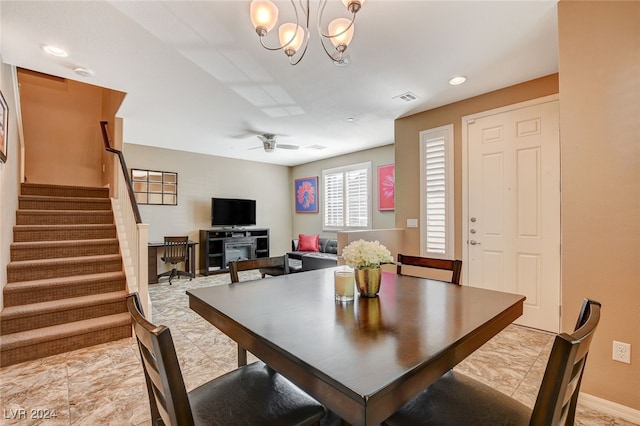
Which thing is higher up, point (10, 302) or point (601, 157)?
point (601, 157)

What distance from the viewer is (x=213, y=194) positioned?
6.79 meters

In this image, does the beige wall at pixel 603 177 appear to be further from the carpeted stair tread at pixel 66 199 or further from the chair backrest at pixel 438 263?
the carpeted stair tread at pixel 66 199

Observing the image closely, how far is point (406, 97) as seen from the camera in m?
3.52

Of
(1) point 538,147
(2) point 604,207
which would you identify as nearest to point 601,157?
(2) point 604,207

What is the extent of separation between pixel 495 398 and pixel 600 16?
7.93 feet

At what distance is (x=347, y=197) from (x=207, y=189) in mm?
3186

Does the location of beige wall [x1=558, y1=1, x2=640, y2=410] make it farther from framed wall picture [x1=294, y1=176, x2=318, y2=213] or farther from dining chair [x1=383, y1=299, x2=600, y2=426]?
framed wall picture [x1=294, y1=176, x2=318, y2=213]

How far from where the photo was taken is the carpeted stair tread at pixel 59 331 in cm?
249

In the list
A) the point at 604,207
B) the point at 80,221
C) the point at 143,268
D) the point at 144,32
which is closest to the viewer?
the point at 604,207

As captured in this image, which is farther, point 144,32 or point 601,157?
point 144,32

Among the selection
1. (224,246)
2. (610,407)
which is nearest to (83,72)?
(224,246)

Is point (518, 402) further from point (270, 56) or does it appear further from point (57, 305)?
point (57, 305)

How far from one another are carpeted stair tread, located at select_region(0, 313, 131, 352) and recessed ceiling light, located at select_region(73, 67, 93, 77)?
8.16ft

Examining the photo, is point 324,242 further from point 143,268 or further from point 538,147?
point 538,147
